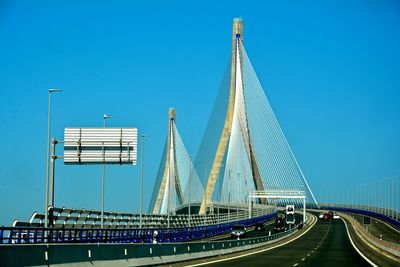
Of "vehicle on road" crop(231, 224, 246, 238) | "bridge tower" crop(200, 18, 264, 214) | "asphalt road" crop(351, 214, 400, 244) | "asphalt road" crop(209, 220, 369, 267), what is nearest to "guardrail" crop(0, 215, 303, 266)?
"asphalt road" crop(209, 220, 369, 267)

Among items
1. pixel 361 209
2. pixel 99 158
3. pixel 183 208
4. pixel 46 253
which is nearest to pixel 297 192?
pixel 183 208

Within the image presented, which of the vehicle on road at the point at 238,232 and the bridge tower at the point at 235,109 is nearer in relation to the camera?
the vehicle on road at the point at 238,232

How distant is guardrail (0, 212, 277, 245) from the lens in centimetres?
3525

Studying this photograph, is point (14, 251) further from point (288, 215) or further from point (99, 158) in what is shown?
point (288, 215)

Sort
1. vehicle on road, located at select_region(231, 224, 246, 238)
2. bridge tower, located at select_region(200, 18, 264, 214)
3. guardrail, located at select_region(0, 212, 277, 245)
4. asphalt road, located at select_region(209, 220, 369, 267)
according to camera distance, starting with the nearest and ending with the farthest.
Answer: guardrail, located at select_region(0, 212, 277, 245) → asphalt road, located at select_region(209, 220, 369, 267) → vehicle on road, located at select_region(231, 224, 246, 238) → bridge tower, located at select_region(200, 18, 264, 214)

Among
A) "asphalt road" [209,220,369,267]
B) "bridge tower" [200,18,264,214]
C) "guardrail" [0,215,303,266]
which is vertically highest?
"bridge tower" [200,18,264,214]

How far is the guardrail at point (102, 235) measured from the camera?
3525 cm

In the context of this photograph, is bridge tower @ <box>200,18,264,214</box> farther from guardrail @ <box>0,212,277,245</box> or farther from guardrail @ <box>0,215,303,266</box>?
guardrail @ <box>0,215,303,266</box>

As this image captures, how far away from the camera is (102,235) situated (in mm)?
50781

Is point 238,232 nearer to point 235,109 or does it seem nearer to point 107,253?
point 235,109

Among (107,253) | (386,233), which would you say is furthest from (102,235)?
(386,233)

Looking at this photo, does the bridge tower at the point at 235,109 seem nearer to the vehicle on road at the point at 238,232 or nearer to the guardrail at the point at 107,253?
the vehicle on road at the point at 238,232

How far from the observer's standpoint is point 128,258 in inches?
1358

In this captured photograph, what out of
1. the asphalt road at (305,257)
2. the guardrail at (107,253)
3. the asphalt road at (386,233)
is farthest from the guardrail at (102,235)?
the asphalt road at (386,233)
